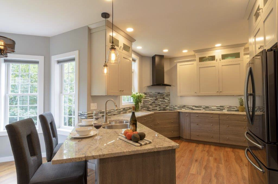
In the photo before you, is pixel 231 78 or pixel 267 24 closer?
pixel 267 24

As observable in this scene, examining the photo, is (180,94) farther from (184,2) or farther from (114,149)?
(114,149)

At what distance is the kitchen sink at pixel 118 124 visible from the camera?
238 cm

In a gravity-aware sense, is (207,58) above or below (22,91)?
above

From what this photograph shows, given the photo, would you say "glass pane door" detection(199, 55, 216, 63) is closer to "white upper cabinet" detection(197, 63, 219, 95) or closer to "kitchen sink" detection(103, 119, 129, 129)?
"white upper cabinet" detection(197, 63, 219, 95)

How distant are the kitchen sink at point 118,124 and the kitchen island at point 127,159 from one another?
39.2 inches

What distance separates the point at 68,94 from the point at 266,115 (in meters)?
3.25

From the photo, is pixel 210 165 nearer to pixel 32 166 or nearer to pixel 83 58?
pixel 32 166

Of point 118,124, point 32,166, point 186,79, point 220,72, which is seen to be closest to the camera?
point 32,166

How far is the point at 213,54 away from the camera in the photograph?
4.12 m

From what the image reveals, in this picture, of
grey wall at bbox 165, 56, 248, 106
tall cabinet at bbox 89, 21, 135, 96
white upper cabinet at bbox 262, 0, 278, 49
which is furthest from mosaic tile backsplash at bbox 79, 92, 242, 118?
white upper cabinet at bbox 262, 0, 278, 49

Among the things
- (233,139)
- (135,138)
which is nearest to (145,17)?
(135,138)

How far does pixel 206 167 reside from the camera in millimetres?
2686

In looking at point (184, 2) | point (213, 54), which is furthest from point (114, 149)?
point (213, 54)

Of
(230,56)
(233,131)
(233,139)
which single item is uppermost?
(230,56)
